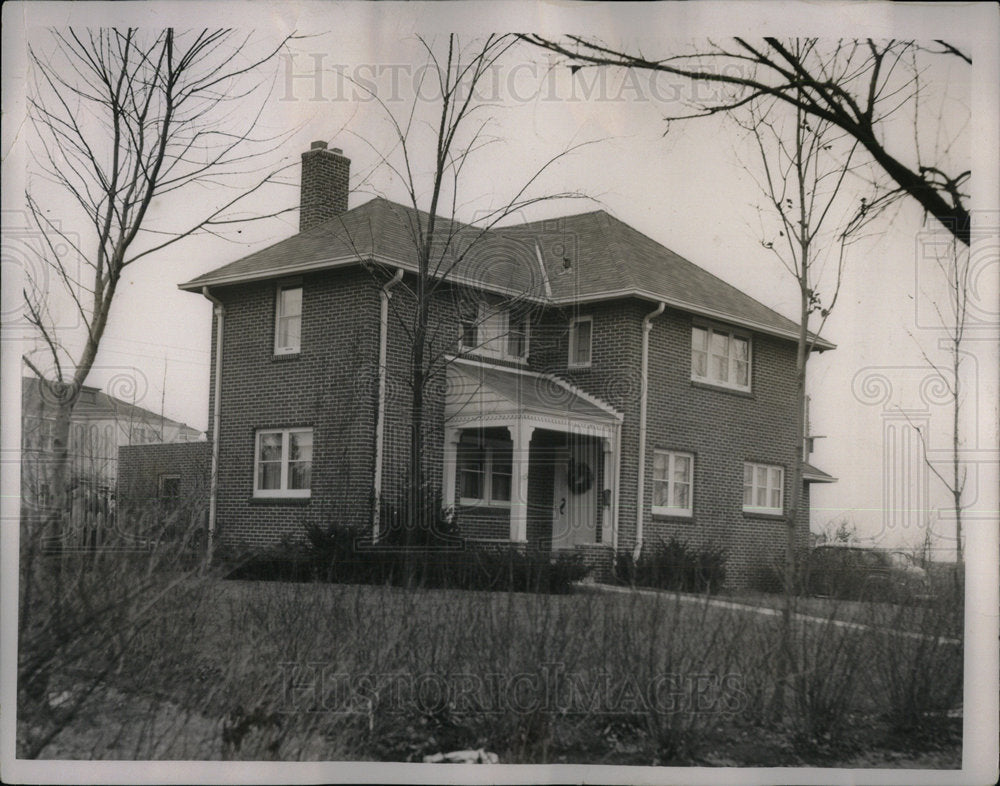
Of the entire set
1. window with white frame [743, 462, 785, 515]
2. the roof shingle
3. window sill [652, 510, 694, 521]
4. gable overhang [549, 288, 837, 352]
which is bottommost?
window sill [652, 510, 694, 521]

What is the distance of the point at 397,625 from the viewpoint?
6699mm

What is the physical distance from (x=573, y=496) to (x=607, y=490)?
0.22 meters

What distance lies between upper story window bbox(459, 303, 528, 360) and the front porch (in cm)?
12

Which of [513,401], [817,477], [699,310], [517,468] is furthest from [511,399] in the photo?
[817,477]

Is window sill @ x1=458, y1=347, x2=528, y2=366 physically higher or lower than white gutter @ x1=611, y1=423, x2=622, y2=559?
higher

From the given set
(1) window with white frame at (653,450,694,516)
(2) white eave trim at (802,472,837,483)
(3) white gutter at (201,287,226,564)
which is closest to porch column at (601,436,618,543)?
(1) window with white frame at (653,450,694,516)

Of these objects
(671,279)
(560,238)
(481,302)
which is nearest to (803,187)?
(671,279)

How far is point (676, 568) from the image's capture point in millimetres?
6852

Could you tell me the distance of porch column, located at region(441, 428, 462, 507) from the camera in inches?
262

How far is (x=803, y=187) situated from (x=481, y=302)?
1.95 metres

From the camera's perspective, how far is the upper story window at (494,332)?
6777 millimetres

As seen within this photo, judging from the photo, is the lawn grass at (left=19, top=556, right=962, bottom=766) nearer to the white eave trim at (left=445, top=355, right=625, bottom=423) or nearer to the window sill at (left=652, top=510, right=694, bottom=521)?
the window sill at (left=652, top=510, right=694, bottom=521)

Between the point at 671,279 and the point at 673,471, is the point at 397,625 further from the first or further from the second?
the point at 671,279

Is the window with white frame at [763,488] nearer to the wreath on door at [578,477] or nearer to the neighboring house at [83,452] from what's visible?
the wreath on door at [578,477]
